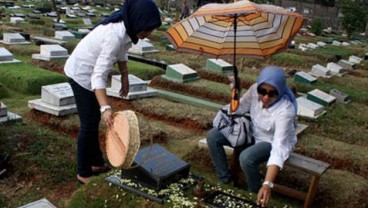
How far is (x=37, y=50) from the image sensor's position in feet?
33.7

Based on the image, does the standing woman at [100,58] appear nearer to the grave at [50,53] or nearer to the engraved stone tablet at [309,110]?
the engraved stone tablet at [309,110]

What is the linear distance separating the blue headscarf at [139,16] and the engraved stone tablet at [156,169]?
949 mm

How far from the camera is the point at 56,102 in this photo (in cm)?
554

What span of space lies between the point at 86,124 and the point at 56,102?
232cm

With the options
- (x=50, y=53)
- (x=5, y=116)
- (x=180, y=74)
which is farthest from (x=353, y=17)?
(x=5, y=116)

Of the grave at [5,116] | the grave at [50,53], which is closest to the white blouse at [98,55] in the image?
the grave at [5,116]

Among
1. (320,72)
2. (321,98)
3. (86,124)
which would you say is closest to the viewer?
(86,124)

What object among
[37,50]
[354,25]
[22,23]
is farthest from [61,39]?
[354,25]

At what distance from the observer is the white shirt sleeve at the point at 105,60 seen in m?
2.98

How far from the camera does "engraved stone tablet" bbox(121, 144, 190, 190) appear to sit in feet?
10.3

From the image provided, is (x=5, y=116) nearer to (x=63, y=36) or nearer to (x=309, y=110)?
(x=309, y=110)

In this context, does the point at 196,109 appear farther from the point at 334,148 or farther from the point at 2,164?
the point at 2,164

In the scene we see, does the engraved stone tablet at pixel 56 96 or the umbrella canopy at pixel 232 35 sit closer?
the umbrella canopy at pixel 232 35

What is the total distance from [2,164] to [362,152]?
13.8 feet
